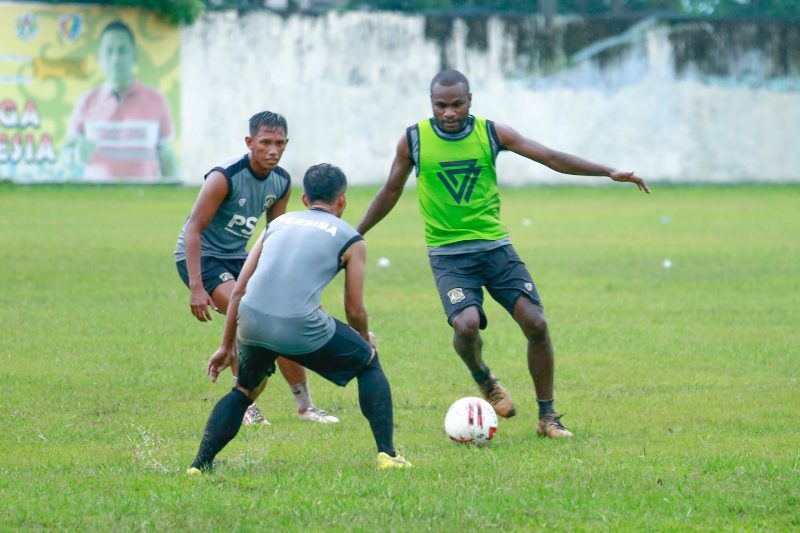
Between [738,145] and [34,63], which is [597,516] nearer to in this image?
[34,63]

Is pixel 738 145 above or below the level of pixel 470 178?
below

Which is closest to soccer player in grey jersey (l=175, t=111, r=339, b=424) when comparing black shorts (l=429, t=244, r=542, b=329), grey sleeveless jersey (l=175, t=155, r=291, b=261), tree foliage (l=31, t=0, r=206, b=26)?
grey sleeveless jersey (l=175, t=155, r=291, b=261)

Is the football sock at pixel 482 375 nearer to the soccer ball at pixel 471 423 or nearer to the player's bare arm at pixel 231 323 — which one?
the soccer ball at pixel 471 423

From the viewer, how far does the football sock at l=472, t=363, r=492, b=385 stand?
26.1 ft

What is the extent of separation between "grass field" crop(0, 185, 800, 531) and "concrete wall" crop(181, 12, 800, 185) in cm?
1849

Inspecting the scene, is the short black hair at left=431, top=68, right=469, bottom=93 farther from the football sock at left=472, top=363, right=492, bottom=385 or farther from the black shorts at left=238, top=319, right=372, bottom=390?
the black shorts at left=238, top=319, right=372, bottom=390

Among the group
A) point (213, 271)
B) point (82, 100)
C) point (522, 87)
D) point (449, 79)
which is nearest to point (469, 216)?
point (449, 79)

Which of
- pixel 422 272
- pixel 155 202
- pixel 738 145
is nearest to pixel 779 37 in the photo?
pixel 738 145

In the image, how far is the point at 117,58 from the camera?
116 feet

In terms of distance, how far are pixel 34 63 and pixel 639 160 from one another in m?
17.4

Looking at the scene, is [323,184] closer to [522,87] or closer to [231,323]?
[231,323]

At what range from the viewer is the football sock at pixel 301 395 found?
26.9ft

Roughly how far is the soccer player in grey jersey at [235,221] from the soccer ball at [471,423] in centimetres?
108

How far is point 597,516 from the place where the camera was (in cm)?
553
